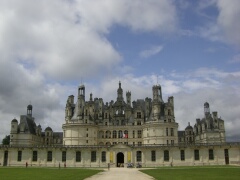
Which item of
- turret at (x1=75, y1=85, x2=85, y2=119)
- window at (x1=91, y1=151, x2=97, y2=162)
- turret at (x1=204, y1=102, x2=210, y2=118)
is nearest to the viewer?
window at (x1=91, y1=151, x2=97, y2=162)

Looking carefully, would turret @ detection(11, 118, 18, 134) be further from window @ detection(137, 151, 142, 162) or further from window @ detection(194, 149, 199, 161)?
window @ detection(194, 149, 199, 161)

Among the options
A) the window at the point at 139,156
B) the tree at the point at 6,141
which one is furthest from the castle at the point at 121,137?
the tree at the point at 6,141

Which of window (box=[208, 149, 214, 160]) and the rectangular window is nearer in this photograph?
window (box=[208, 149, 214, 160])

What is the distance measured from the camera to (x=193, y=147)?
68938 millimetres

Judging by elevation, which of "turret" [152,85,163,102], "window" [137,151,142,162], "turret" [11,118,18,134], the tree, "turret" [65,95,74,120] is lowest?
"window" [137,151,142,162]

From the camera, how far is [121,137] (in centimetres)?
8312

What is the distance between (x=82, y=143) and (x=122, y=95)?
1877 centimetres

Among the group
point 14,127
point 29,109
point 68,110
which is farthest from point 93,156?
point 29,109

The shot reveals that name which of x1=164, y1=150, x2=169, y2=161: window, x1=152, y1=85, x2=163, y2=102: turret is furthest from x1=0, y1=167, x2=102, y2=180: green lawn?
x1=152, y1=85, x2=163, y2=102: turret

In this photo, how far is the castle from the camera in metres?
68.9

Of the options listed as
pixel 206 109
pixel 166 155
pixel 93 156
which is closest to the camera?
pixel 166 155

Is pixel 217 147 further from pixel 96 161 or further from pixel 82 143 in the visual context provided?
pixel 82 143

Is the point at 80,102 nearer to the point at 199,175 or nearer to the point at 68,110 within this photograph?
the point at 68,110

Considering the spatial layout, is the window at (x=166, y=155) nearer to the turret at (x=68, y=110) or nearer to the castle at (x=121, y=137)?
the castle at (x=121, y=137)
